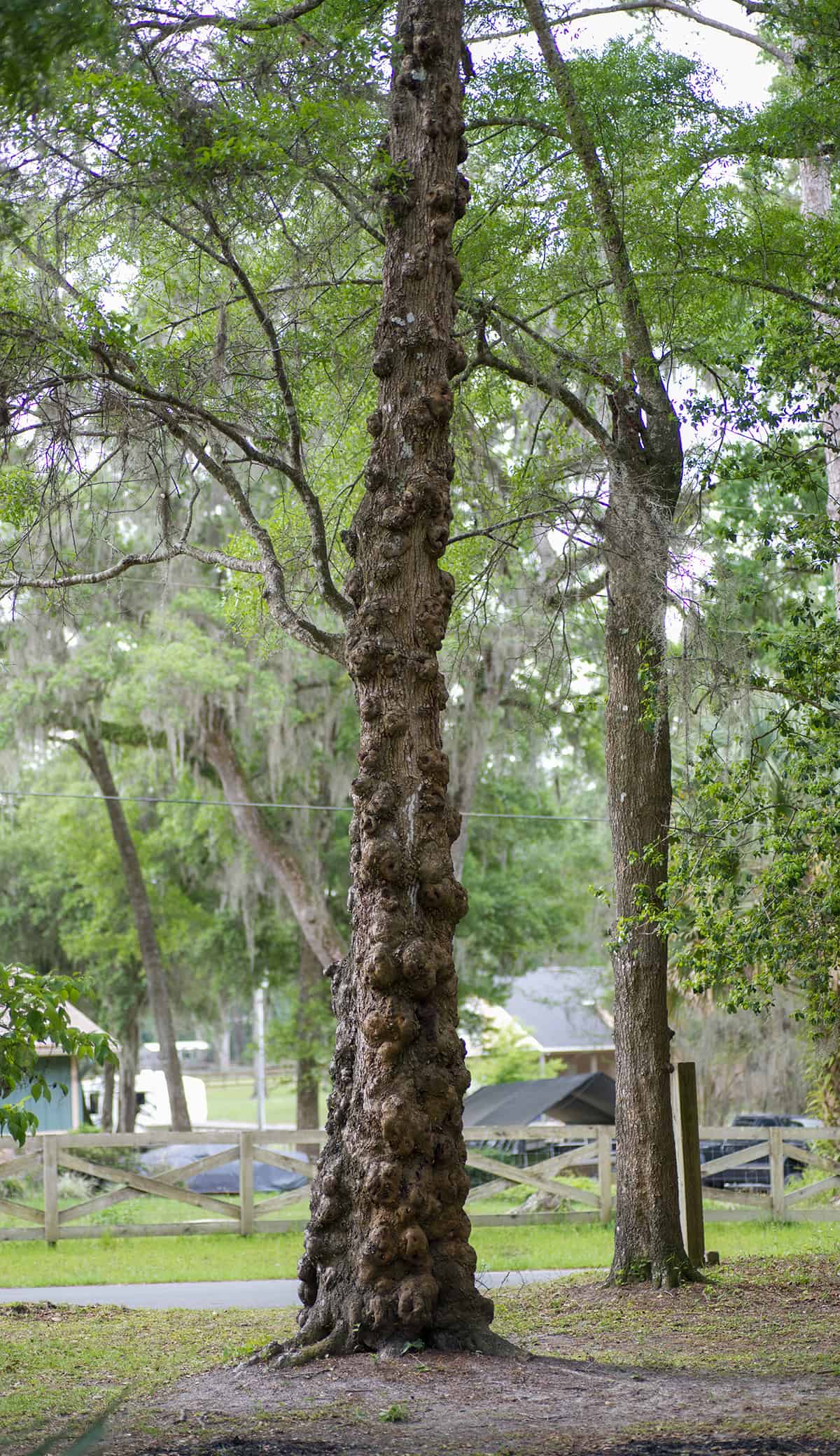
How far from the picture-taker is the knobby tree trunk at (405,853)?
6.26 m

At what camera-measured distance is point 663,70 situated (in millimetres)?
9766

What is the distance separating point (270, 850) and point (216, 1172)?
17.7 feet

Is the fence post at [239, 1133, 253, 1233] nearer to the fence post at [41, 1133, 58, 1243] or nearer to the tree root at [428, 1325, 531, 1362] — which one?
the fence post at [41, 1133, 58, 1243]

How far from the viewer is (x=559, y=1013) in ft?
154

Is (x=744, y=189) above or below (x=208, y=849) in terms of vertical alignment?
above

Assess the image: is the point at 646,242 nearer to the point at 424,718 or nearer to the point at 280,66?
the point at 280,66

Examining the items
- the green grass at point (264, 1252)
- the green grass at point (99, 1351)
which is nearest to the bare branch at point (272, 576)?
the green grass at point (99, 1351)

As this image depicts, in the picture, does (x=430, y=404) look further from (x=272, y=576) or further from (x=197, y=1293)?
(x=197, y=1293)

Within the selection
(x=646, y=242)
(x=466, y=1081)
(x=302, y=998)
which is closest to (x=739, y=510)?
(x=646, y=242)

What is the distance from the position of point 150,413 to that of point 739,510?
12.6 metres

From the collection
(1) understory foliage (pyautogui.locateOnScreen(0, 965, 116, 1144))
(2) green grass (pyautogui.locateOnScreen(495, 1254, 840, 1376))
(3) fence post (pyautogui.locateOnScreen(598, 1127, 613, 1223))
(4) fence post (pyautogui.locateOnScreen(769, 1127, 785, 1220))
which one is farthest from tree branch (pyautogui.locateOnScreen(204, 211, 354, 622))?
(4) fence post (pyautogui.locateOnScreen(769, 1127, 785, 1220))

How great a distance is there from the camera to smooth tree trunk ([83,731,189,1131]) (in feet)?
82.9

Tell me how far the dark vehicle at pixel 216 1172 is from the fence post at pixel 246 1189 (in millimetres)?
5956

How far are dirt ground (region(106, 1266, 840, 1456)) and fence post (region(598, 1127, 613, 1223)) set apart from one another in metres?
7.18
